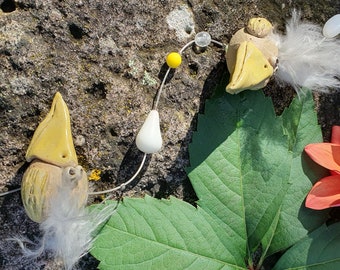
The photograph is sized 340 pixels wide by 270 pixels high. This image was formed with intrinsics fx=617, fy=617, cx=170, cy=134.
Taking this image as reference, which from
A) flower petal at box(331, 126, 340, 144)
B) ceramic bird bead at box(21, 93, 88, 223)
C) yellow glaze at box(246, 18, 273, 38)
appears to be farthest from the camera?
flower petal at box(331, 126, 340, 144)

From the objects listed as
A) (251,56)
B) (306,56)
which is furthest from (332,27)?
(251,56)

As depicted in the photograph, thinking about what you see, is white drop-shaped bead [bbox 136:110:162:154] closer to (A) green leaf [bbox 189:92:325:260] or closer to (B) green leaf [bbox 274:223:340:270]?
(A) green leaf [bbox 189:92:325:260]

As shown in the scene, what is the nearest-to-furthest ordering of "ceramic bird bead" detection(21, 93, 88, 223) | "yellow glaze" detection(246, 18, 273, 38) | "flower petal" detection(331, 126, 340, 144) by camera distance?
"ceramic bird bead" detection(21, 93, 88, 223) < "yellow glaze" detection(246, 18, 273, 38) < "flower petal" detection(331, 126, 340, 144)

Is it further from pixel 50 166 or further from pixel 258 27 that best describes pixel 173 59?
pixel 50 166

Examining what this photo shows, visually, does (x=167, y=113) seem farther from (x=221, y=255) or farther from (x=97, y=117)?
(x=221, y=255)

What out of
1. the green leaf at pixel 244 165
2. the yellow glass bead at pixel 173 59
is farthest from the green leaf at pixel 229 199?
the yellow glass bead at pixel 173 59

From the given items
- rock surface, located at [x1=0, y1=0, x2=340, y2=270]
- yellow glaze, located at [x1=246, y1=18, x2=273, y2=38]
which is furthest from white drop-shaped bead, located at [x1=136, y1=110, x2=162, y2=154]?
yellow glaze, located at [x1=246, y1=18, x2=273, y2=38]
